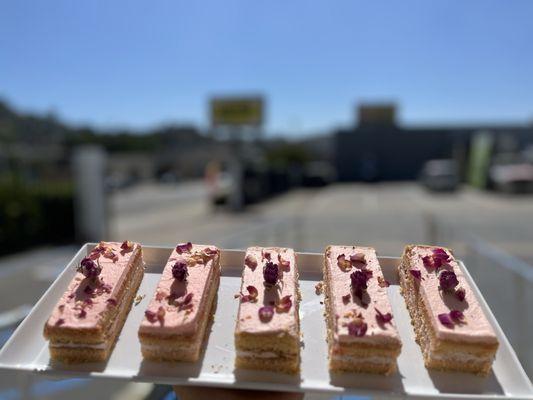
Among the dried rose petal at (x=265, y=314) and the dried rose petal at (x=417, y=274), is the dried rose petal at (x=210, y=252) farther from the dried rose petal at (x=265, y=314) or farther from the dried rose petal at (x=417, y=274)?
the dried rose petal at (x=417, y=274)

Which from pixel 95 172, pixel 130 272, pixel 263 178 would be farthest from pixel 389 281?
pixel 263 178

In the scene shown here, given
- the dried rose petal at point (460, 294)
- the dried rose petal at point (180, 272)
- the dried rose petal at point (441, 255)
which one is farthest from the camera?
the dried rose petal at point (441, 255)

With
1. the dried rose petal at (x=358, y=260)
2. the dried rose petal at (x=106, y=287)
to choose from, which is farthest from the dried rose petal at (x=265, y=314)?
the dried rose petal at (x=106, y=287)

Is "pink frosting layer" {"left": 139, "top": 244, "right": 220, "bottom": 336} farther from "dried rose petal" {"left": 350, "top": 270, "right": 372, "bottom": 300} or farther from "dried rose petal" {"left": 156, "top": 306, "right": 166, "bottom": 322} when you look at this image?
"dried rose petal" {"left": 350, "top": 270, "right": 372, "bottom": 300}

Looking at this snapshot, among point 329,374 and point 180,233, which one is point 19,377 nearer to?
point 329,374

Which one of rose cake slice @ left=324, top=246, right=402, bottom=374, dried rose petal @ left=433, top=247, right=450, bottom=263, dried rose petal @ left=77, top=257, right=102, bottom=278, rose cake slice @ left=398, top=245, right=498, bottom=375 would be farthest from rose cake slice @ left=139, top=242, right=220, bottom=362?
dried rose petal @ left=433, top=247, right=450, bottom=263

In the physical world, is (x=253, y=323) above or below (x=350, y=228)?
above
